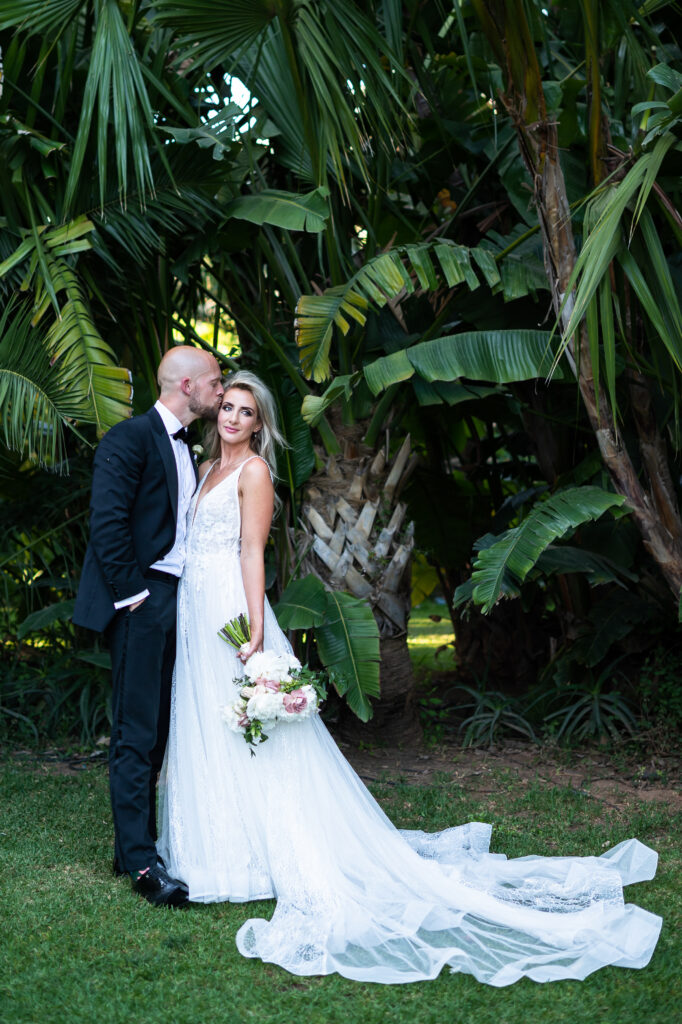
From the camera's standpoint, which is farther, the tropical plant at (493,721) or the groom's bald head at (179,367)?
the tropical plant at (493,721)

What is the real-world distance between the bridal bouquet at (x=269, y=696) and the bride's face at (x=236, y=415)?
0.91 metres

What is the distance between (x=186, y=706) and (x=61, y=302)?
2575 millimetres

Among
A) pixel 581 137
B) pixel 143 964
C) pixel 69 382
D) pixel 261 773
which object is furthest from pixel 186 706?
pixel 581 137

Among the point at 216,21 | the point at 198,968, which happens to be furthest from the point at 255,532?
the point at 216,21

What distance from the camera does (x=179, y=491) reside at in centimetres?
421

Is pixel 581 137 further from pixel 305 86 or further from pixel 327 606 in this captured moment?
pixel 327 606

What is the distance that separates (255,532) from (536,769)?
8.82ft

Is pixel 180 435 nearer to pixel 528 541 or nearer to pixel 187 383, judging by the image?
pixel 187 383

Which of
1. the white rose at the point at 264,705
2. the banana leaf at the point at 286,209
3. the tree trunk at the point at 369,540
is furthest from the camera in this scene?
the tree trunk at the point at 369,540

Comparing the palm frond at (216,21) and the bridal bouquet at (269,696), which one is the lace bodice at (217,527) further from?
the palm frond at (216,21)

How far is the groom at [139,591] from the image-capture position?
3.92 metres

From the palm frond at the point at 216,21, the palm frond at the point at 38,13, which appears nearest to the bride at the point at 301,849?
the palm frond at the point at 216,21

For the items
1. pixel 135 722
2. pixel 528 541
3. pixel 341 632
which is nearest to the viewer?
pixel 135 722

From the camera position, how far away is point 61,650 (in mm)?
6969
